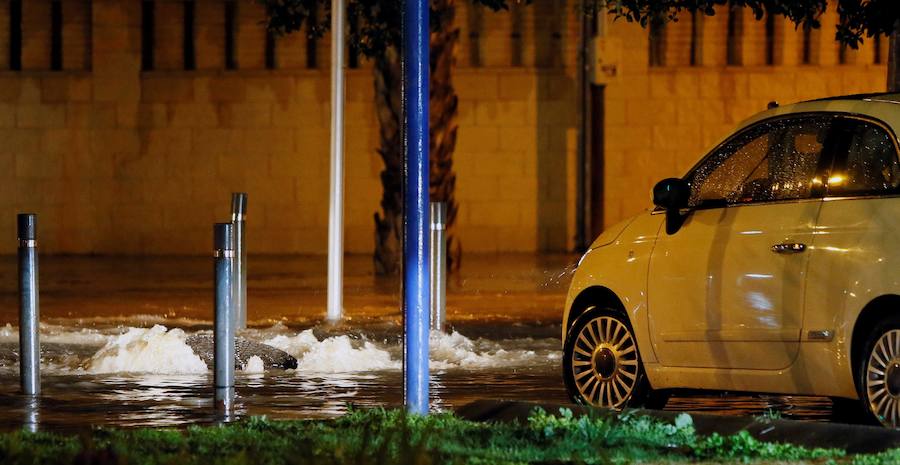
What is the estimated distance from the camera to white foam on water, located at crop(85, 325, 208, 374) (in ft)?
41.9

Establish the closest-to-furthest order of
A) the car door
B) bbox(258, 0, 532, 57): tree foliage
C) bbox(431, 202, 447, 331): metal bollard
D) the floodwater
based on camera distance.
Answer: the car door < the floodwater < bbox(431, 202, 447, 331): metal bollard < bbox(258, 0, 532, 57): tree foliage

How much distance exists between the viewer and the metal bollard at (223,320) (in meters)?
10.1

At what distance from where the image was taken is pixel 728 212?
958 cm

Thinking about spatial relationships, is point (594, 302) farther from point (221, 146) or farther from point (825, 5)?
→ point (221, 146)

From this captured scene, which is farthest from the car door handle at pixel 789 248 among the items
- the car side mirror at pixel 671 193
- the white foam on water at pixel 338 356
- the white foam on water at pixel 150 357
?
the white foam on water at pixel 150 357

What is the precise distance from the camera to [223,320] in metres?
10.1

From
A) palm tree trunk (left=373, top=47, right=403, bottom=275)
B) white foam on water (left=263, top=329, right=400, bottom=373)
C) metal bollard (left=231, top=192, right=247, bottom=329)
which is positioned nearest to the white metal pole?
metal bollard (left=231, top=192, right=247, bottom=329)

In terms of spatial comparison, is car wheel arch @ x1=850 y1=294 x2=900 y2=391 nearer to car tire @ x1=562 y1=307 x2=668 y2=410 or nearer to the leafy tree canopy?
car tire @ x1=562 y1=307 x2=668 y2=410

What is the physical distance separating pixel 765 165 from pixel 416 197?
6.29ft

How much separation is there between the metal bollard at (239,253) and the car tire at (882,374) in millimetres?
7403

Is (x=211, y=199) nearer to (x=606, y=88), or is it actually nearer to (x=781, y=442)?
(x=606, y=88)

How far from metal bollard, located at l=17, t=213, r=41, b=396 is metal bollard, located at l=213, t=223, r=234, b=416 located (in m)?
1.48

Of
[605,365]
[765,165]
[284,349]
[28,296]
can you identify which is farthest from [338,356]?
[765,165]

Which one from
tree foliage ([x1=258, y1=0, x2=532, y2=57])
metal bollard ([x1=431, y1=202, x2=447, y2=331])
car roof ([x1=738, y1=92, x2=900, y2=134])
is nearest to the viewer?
car roof ([x1=738, y1=92, x2=900, y2=134])
